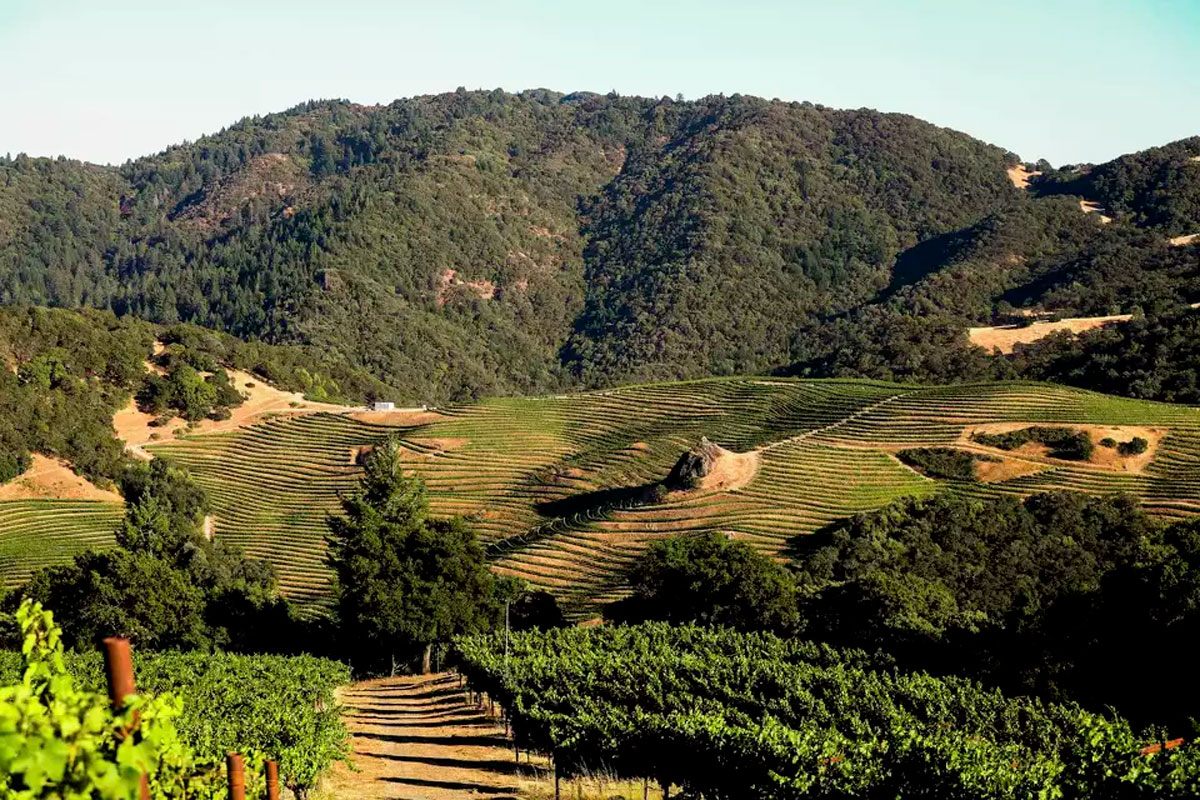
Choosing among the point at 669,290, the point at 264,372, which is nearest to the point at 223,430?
the point at 264,372

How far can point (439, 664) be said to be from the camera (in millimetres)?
46375

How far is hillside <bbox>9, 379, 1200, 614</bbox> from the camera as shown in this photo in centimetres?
5634

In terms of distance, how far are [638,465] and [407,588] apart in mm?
27668

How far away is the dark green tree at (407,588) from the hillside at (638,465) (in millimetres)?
7580

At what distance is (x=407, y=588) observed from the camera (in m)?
42.9

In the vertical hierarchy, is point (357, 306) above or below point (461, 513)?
above

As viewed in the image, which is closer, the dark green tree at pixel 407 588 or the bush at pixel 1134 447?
the dark green tree at pixel 407 588

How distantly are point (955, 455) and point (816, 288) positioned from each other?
357ft

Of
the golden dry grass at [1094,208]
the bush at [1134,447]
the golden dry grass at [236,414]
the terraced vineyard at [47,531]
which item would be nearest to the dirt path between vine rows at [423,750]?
the terraced vineyard at [47,531]

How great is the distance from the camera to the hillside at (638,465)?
56.3m

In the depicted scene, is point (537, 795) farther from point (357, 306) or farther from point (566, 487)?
point (357, 306)

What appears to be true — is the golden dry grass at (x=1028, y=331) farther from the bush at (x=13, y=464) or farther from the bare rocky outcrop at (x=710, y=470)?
the bush at (x=13, y=464)

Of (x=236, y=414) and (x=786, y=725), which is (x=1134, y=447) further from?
(x=236, y=414)

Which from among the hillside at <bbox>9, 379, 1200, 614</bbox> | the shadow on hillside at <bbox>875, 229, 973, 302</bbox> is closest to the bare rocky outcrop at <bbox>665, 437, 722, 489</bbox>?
the hillside at <bbox>9, 379, 1200, 614</bbox>
